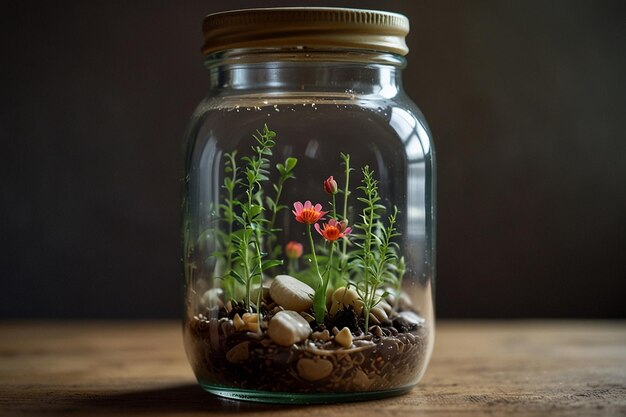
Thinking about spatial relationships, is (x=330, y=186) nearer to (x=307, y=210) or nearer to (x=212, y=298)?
(x=307, y=210)

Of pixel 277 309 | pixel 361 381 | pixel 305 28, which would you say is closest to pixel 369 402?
pixel 361 381

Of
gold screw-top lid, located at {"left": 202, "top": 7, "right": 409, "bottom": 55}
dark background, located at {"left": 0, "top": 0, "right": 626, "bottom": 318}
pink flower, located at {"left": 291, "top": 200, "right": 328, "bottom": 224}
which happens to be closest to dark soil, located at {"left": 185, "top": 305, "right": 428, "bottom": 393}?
pink flower, located at {"left": 291, "top": 200, "right": 328, "bottom": 224}

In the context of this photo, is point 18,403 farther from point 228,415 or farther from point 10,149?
point 10,149

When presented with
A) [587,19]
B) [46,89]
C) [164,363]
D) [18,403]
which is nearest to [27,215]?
[46,89]

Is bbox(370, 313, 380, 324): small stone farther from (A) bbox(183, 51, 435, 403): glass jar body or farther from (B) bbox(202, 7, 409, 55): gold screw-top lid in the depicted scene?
(B) bbox(202, 7, 409, 55): gold screw-top lid

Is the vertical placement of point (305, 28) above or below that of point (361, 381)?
above

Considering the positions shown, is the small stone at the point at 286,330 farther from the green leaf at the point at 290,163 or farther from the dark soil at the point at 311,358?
the green leaf at the point at 290,163

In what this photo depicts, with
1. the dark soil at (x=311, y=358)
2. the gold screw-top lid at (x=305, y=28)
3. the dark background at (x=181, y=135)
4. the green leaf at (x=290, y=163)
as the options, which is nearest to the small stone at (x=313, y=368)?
the dark soil at (x=311, y=358)
